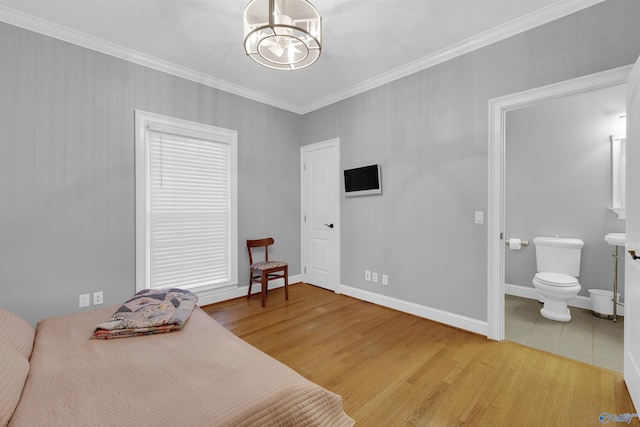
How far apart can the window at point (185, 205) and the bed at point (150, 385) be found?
167cm

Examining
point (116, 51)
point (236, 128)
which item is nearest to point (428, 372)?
point (236, 128)

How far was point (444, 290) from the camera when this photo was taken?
2.93 m

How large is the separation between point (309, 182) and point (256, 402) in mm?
3624

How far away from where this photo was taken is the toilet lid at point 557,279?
2.90m

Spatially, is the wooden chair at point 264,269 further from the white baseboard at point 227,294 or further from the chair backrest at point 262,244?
the white baseboard at point 227,294

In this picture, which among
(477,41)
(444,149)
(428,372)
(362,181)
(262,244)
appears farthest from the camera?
(262,244)

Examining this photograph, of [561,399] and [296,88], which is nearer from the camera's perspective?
[561,399]

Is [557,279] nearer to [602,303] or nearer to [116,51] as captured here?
[602,303]

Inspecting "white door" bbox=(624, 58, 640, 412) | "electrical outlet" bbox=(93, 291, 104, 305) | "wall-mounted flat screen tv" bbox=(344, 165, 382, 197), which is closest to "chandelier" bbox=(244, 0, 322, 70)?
"wall-mounted flat screen tv" bbox=(344, 165, 382, 197)

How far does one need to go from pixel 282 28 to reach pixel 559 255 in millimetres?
3879

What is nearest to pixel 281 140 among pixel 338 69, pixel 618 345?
pixel 338 69

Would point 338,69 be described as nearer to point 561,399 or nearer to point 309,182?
point 309,182

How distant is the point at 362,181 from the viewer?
12.0ft

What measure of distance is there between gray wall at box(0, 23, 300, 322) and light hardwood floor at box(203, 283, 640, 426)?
4.68 ft
